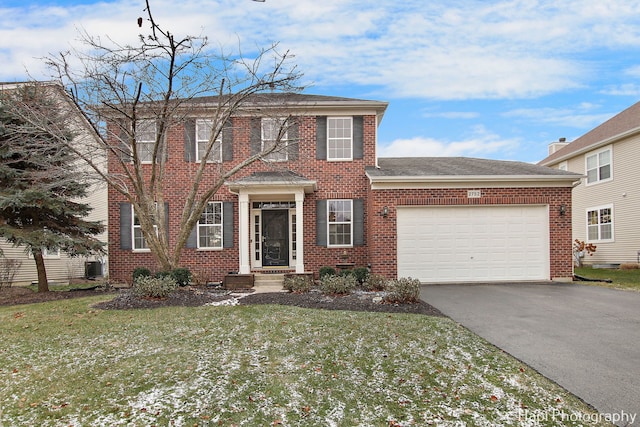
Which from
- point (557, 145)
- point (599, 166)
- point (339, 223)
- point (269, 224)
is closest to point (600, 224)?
point (599, 166)

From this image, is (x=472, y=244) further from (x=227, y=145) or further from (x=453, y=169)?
(x=227, y=145)

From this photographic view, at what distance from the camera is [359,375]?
4820mm

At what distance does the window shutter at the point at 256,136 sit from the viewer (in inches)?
542

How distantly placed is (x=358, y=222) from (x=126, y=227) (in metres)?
7.33

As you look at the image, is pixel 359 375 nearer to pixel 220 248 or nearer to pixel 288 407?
pixel 288 407

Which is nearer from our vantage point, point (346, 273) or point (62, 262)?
point (346, 273)

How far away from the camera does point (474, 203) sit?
12633 mm

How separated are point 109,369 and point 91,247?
268 inches

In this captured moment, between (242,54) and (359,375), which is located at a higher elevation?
(242,54)

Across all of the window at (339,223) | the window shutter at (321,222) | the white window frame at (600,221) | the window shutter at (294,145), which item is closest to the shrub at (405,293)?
the window at (339,223)

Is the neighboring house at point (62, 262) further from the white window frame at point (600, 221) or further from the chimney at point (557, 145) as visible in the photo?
the chimney at point (557, 145)

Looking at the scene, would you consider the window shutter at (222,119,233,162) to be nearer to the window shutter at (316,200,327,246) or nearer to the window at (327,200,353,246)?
the window shutter at (316,200,327,246)

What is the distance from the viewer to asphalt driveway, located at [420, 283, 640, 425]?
437 centimetres

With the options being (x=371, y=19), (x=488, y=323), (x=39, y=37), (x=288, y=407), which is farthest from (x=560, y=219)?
(x=39, y=37)
